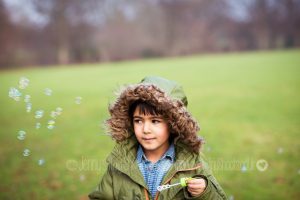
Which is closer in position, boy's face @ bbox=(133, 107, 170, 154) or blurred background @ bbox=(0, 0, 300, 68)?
boy's face @ bbox=(133, 107, 170, 154)

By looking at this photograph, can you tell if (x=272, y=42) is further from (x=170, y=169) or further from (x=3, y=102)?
(x=170, y=169)

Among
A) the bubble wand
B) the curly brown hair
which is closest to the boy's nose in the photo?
the curly brown hair

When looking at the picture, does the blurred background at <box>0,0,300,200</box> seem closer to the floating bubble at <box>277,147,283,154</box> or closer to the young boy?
the floating bubble at <box>277,147,283,154</box>

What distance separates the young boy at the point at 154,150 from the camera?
2648 millimetres

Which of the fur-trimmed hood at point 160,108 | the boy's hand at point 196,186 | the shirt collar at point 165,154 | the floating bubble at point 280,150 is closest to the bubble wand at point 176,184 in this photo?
the boy's hand at point 196,186

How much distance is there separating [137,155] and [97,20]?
2049 inches

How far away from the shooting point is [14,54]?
41.2 m

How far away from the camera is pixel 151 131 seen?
278 centimetres

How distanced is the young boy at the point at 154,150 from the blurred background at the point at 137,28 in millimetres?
40523

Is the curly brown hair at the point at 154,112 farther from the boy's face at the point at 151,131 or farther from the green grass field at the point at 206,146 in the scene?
the green grass field at the point at 206,146

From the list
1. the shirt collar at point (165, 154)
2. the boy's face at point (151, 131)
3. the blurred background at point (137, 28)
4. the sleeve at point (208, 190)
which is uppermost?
the blurred background at point (137, 28)

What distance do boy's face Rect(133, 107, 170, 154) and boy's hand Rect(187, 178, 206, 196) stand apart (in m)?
0.41

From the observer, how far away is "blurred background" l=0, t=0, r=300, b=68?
46.9 metres

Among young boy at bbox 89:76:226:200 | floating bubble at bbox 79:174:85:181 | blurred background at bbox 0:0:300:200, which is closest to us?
young boy at bbox 89:76:226:200
